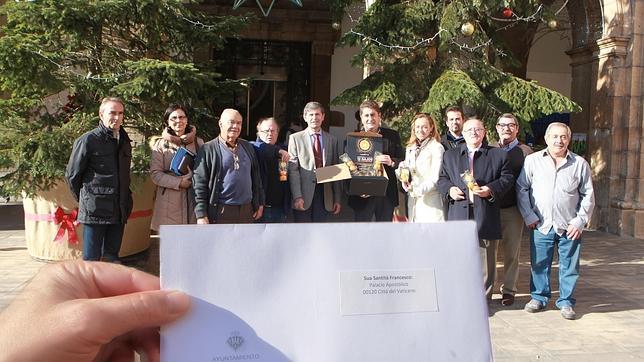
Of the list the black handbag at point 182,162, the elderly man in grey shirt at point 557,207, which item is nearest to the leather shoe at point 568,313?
the elderly man in grey shirt at point 557,207

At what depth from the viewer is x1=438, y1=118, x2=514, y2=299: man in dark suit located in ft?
17.8

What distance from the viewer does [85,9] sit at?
20.8 feet

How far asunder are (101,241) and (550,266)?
4354mm

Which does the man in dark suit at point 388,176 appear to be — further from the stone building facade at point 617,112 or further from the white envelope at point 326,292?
the stone building facade at point 617,112

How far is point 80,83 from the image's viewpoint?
666 centimetres

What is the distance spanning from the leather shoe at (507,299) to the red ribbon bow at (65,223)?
4.92m

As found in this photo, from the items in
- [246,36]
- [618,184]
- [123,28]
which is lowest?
[618,184]

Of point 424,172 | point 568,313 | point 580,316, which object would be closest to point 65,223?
point 424,172

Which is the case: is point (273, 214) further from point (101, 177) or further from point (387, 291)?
point (387, 291)

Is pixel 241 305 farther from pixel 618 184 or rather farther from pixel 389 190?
pixel 618 184

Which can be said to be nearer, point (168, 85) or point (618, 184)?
point (168, 85)

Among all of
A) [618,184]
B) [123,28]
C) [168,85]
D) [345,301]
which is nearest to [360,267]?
[345,301]

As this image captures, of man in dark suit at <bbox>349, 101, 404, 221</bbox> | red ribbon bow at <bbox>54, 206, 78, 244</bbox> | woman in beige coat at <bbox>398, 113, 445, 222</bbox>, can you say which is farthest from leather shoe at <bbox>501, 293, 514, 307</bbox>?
red ribbon bow at <bbox>54, 206, 78, 244</bbox>

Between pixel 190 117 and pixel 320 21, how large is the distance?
882cm
